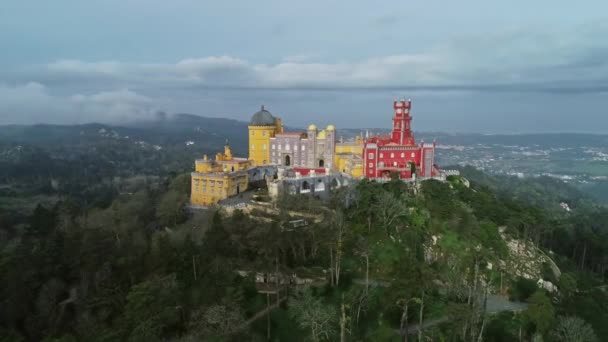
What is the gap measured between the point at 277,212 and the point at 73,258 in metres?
15.8

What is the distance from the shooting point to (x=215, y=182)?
43.8m

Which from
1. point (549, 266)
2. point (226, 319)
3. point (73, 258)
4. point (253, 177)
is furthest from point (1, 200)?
point (549, 266)

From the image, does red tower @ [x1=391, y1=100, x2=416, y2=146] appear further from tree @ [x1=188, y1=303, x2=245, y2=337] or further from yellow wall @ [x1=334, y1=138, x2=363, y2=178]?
tree @ [x1=188, y1=303, x2=245, y2=337]

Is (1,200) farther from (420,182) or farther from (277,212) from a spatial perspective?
(420,182)

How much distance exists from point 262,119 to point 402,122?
677 inches

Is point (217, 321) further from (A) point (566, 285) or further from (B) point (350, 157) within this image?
(A) point (566, 285)

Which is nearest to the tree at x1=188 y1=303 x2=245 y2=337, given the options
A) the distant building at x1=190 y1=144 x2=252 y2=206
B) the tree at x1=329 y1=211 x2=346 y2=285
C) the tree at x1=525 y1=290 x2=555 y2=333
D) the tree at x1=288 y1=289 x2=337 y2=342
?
the tree at x1=288 y1=289 x2=337 y2=342

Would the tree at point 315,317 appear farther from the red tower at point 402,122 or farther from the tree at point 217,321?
the red tower at point 402,122

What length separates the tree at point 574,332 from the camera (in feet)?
82.0

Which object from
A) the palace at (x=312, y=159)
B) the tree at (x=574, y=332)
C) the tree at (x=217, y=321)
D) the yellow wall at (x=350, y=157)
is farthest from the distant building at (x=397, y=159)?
the tree at (x=217, y=321)

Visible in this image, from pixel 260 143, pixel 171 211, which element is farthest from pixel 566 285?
pixel 171 211

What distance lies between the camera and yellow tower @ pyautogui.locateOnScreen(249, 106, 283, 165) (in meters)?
53.2

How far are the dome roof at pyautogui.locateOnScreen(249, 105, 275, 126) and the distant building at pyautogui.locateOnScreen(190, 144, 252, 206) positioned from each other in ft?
24.3

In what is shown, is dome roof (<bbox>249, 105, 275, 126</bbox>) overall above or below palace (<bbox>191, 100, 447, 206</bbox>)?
above
